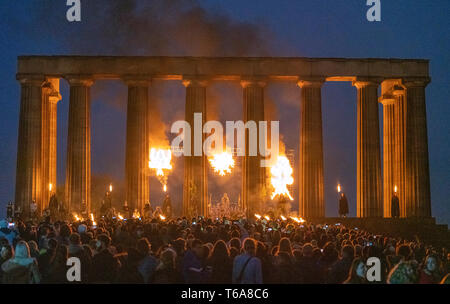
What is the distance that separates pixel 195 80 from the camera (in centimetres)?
5628

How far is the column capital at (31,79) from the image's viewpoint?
2188 inches

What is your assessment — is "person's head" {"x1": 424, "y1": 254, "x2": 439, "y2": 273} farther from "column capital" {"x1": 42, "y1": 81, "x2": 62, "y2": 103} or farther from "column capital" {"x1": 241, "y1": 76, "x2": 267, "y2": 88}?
"column capital" {"x1": 42, "y1": 81, "x2": 62, "y2": 103}

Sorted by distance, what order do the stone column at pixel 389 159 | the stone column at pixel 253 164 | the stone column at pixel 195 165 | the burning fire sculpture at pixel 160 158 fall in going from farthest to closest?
the burning fire sculpture at pixel 160 158
the stone column at pixel 389 159
the stone column at pixel 253 164
the stone column at pixel 195 165

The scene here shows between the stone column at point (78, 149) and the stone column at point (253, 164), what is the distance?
14.3 m

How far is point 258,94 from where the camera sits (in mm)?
56344

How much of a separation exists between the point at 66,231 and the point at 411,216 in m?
40.3

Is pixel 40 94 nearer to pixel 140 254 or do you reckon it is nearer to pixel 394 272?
pixel 140 254

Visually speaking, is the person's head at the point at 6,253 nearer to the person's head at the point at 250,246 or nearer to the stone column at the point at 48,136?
the person's head at the point at 250,246

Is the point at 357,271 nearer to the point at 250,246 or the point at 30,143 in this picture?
the point at 250,246

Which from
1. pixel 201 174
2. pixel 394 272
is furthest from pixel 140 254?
pixel 201 174

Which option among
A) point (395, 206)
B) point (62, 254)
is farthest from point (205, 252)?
point (395, 206)

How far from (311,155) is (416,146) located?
32.2 ft

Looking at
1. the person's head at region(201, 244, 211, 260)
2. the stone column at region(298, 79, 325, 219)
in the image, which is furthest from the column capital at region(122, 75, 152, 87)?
the person's head at region(201, 244, 211, 260)

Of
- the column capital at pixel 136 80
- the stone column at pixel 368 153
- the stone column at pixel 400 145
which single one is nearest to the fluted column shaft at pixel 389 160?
the stone column at pixel 400 145
